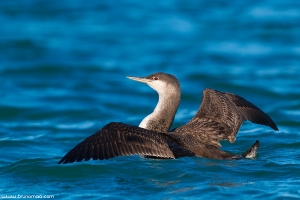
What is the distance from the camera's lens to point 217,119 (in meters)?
8.23

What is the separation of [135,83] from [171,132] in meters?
6.47

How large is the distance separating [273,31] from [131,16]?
450cm

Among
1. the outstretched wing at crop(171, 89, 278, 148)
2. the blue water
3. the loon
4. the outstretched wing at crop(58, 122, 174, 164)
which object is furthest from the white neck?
the outstretched wing at crop(58, 122, 174, 164)

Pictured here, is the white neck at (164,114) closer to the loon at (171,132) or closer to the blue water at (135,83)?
the loon at (171,132)

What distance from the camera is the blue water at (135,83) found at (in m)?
6.99

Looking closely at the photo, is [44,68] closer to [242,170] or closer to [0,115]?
[0,115]

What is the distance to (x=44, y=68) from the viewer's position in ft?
49.2

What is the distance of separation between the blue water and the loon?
237 millimetres

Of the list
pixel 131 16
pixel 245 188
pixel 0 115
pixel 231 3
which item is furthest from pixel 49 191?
pixel 231 3

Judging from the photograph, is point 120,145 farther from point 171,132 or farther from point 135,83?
point 135,83

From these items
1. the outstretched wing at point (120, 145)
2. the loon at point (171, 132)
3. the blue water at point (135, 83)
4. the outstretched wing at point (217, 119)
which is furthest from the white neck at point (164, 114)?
the outstretched wing at point (120, 145)

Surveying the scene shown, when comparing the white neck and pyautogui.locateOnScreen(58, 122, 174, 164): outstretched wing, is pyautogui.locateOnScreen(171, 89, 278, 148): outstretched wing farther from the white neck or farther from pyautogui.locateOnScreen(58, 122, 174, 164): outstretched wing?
pyautogui.locateOnScreen(58, 122, 174, 164): outstretched wing

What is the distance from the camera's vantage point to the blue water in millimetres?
6988

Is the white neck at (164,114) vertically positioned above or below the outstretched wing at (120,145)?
above
